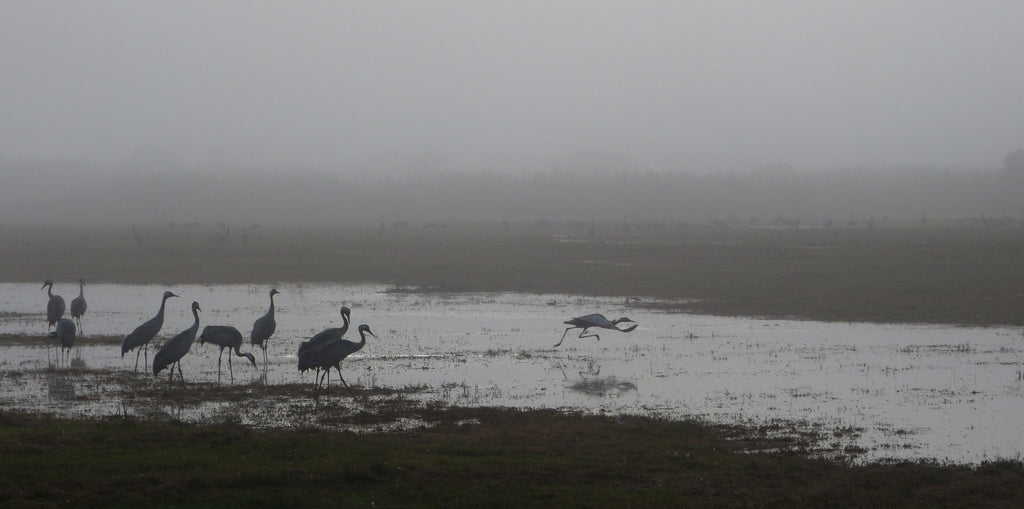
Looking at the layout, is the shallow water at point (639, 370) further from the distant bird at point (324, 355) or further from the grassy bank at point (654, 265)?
the grassy bank at point (654, 265)

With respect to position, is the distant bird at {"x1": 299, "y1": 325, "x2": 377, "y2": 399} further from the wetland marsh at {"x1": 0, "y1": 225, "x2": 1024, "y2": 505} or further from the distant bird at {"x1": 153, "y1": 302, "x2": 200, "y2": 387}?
the distant bird at {"x1": 153, "y1": 302, "x2": 200, "y2": 387}

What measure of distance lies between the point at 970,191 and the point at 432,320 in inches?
3776

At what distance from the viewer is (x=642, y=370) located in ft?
58.7

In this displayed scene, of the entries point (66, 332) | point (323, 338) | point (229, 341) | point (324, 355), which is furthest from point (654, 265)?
point (324, 355)

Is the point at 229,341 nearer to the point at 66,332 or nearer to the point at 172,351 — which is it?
the point at 172,351

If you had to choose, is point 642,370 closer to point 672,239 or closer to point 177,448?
point 177,448

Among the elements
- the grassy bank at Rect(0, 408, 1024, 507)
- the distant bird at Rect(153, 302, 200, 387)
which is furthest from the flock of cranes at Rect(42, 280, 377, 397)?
the grassy bank at Rect(0, 408, 1024, 507)

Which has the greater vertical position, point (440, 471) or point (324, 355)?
point (324, 355)

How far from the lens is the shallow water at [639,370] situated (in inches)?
530

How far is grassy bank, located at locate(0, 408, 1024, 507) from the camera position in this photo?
898 centimetres

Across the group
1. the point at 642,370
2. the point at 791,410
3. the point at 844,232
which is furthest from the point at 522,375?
the point at 844,232

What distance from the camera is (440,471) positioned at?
9.82 m

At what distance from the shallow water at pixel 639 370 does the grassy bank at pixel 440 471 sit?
1413 mm

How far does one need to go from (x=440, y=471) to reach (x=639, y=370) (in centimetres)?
863
